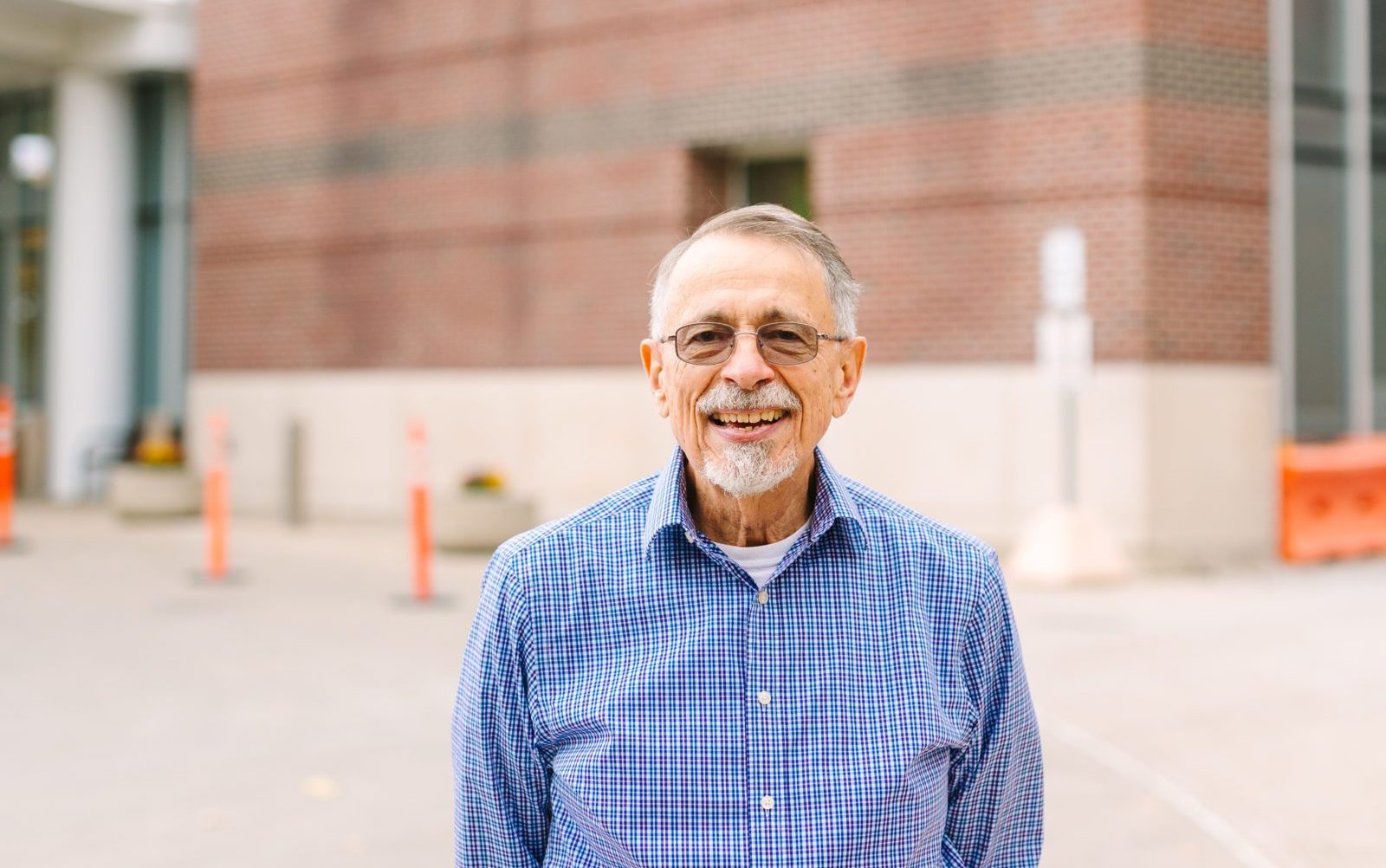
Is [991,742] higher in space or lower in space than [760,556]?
lower

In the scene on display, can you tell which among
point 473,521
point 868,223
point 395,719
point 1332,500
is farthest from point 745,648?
point 1332,500

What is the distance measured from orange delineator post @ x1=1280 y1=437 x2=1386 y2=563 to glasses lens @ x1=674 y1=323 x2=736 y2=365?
11655mm

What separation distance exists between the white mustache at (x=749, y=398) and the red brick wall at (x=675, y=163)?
1049 centimetres

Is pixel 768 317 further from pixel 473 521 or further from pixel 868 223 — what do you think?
pixel 868 223

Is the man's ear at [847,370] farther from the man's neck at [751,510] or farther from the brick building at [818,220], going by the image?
the brick building at [818,220]

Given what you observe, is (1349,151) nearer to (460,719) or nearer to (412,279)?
(412,279)

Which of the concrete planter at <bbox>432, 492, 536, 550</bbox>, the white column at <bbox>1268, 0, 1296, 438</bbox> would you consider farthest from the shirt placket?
the white column at <bbox>1268, 0, 1296, 438</bbox>

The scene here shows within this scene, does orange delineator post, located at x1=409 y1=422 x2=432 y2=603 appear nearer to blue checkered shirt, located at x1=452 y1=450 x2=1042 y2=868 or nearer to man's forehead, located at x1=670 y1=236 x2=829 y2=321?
blue checkered shirt, located at x1=452 y1=450 x2=1042 y2=868

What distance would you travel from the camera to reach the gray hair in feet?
7.34

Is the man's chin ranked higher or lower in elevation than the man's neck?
higher

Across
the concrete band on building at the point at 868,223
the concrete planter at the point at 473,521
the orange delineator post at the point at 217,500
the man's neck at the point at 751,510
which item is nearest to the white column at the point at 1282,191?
the concrete band on building at the point at 868,223

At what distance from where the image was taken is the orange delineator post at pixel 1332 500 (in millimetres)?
12719

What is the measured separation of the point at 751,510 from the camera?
233cm

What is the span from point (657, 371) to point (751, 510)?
29 centimetres
